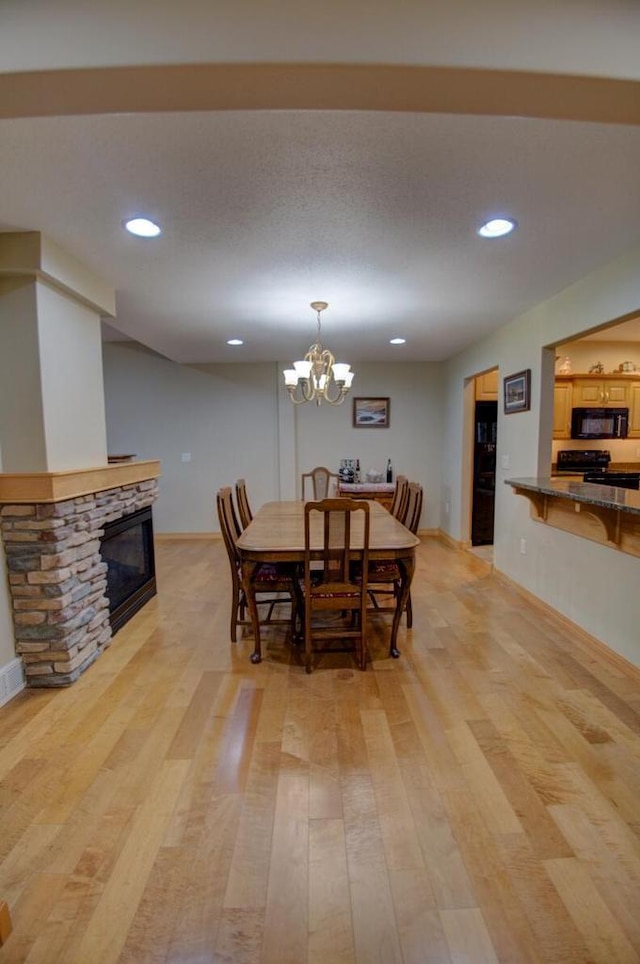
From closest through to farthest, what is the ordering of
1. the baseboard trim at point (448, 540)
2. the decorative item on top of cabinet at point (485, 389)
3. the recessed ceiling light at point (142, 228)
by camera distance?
the recessed ceiling light at point (142, 228) < the decorative item on top of cabinet at point (485, 389) < the baseboard trim at point (448, 540)

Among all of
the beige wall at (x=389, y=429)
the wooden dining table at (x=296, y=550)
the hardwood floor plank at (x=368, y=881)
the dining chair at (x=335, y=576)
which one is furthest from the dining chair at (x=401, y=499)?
the beige wall at (x=389, y=429)

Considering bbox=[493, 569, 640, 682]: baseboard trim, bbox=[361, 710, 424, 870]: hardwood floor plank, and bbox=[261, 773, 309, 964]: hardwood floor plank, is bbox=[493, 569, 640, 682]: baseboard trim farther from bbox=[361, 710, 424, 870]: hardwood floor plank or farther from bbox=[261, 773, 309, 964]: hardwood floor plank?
bbox=[261, 773, 309, 964]: hardwood floor plank

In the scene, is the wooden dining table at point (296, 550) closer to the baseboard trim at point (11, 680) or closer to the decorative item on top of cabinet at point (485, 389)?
the baseboard trim at point (11, 680)

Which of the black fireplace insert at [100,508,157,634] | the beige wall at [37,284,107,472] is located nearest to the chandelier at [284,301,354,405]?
the beige wall at [37,284,107,472]

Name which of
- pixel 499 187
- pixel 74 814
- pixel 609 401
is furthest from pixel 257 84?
pixel 609 401

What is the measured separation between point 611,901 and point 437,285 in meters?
3.07

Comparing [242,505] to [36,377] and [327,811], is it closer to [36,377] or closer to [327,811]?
[36,377]

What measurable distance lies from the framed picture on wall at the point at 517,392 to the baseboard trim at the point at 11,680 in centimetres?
Answer: 394

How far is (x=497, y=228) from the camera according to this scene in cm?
217

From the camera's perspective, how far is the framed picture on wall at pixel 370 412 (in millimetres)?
5973

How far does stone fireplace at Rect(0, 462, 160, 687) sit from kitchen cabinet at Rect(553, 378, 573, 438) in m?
4.54

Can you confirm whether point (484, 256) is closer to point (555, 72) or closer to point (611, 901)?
point (555, 72)

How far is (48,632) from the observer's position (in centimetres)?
239

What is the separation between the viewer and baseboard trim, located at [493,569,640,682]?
247 centimetres
